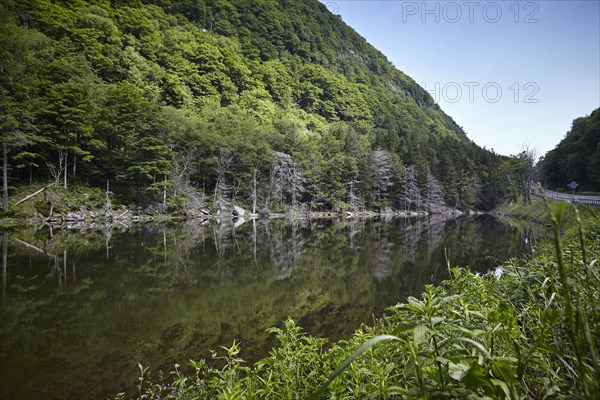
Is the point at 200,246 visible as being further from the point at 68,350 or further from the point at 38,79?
the point at 38,79

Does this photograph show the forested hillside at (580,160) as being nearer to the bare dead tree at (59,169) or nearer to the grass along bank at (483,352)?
the grass along bank at (483,352)

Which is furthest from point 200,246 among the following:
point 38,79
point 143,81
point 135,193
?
point 143,81

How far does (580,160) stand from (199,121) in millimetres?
57665

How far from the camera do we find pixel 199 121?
44.3 meters

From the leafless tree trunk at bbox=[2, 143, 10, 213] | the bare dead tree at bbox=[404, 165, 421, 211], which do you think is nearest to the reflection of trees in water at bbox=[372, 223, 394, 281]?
the leafless tree trunk at bbox=[2, 143, 10, 213]

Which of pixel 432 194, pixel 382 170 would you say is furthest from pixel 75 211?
pixel 432 194

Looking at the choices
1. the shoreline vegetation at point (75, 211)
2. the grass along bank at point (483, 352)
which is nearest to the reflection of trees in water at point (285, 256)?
the grass along bank at point (483, 352)

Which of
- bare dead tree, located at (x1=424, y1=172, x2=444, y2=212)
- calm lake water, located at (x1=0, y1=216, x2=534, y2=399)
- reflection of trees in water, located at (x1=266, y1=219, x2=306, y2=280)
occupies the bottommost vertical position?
reflection of trees in water, located at (x1=266, y1=219, x2=306, y2=280)

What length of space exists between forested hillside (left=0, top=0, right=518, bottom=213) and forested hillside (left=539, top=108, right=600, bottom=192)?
9743 mm

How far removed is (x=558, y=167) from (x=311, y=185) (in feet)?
151

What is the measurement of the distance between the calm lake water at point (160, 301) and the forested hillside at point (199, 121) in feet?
71.4

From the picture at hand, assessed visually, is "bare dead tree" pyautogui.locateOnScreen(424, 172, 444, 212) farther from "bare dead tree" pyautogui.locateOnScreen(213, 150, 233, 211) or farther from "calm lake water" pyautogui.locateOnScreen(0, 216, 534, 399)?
"calm lake water" pyautogui.locateOnScreen(0, 216, 534, 399)

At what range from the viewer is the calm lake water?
15.3 ft

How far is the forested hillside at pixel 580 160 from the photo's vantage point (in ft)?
137
